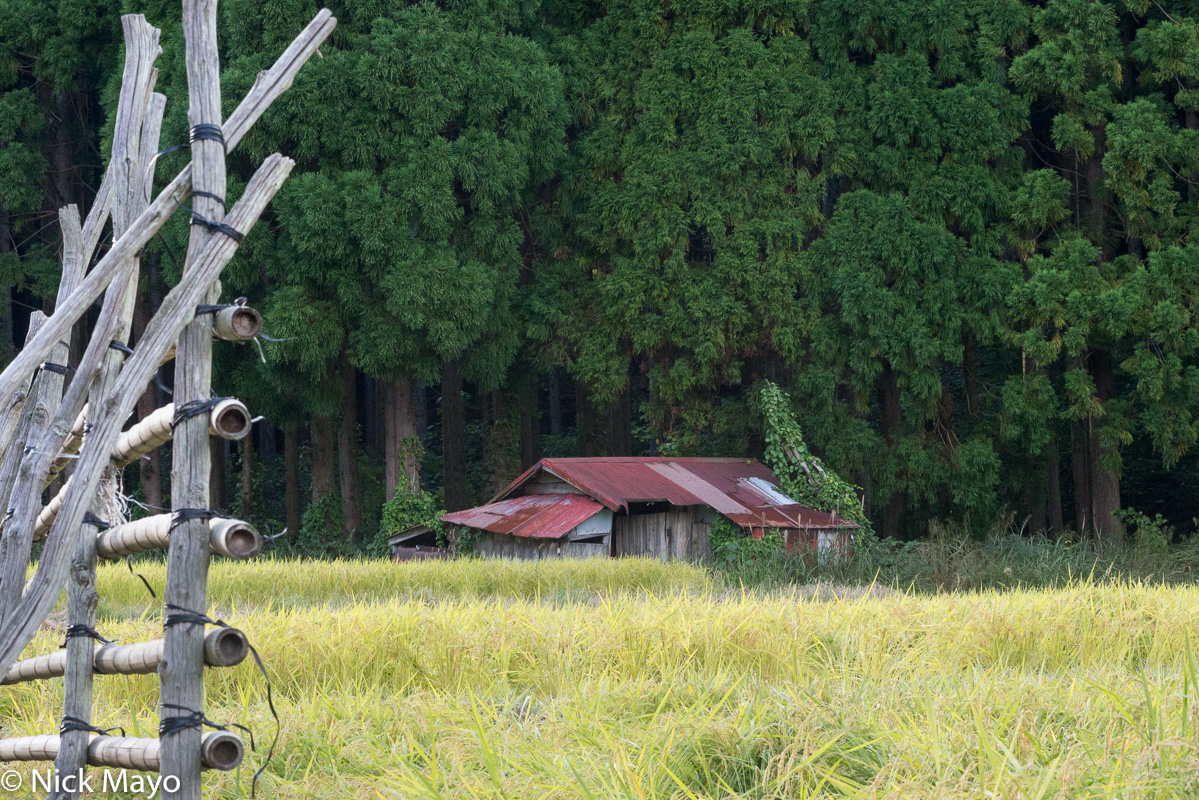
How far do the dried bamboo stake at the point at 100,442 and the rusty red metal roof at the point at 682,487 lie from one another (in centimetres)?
1105

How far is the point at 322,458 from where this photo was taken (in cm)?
1852

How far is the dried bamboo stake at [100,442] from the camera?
3391 millimetres

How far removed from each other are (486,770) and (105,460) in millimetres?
1682

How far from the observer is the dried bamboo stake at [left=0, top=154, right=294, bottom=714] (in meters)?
3.39

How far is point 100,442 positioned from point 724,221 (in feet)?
47.6

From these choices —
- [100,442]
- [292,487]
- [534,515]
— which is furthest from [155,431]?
[292,487]

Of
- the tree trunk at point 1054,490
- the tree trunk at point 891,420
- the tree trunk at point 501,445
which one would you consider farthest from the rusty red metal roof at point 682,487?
the tree trunk at point 1054,490

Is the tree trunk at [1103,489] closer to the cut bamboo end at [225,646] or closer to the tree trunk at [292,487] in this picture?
the tree trunk at [292,487]

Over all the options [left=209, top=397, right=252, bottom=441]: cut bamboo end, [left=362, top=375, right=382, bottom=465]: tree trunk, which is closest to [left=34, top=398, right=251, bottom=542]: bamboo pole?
[left=209, top=397, right=252, bottom=441]: cut bamboo end

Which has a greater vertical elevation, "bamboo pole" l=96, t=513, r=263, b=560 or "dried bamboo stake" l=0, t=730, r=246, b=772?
"bamboo pole" l=96, t=513, r=263, b=560

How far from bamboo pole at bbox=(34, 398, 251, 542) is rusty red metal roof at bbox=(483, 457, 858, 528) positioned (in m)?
10.8

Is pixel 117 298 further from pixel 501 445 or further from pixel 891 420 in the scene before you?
pixel 501 445

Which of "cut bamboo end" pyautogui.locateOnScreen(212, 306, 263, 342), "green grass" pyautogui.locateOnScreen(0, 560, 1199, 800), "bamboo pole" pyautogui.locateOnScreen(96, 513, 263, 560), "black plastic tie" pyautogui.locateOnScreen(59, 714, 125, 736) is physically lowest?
"green grass" pyautogui.locateOnScreen(0, 560, 1199, 800)

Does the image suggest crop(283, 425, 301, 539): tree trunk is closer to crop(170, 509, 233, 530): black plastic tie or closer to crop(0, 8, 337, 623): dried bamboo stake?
crop(0, 8, 337, 623): dried bamboo stake
